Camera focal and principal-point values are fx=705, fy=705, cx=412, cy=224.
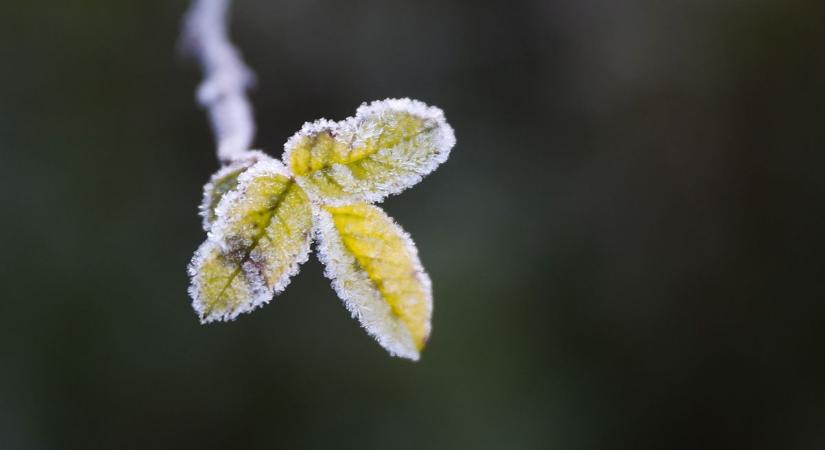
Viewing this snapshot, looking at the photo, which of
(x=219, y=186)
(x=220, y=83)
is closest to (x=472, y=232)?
(x=220, y=83)

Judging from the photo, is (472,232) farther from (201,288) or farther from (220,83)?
(201,288)

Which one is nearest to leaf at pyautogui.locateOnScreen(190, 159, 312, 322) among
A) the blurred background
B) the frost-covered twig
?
the frost-covered twig

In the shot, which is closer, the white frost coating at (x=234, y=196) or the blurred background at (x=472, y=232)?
the white frost coating at (x=234, y=196)

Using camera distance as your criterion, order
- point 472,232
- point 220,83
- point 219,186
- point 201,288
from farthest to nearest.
A: point 472,232
point 220,83
point 219,186
point 201,288

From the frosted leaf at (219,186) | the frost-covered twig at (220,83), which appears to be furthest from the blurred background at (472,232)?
the frosted leaf at (219,186)

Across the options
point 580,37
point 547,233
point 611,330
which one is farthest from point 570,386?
point 580,37

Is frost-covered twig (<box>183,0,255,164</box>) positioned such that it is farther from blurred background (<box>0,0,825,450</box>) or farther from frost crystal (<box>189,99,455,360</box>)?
blurred background (<box>0,0,825,450</box>)

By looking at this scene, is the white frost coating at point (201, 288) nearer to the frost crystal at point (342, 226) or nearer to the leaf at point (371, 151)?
the frost crystal at point (342, 226)

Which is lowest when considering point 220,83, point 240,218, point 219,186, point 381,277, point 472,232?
point 381,277
